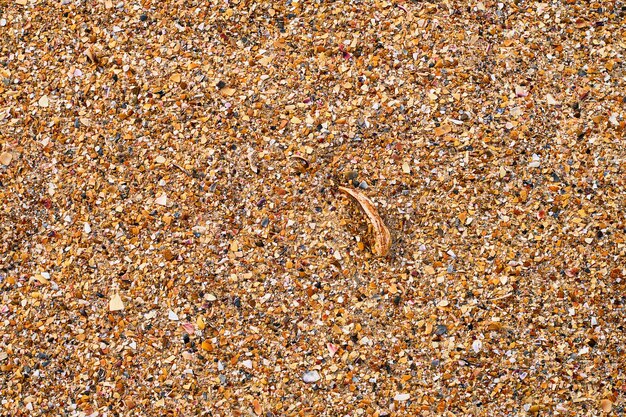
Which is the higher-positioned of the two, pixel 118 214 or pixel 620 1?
pixel 620 1

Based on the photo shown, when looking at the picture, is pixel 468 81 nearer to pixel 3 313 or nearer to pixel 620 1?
pixel 620 1

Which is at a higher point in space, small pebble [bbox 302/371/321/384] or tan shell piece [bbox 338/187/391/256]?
tan shell piece [bbox 338/187/391/256]

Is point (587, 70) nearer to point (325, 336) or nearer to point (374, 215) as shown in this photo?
point (374, 215)

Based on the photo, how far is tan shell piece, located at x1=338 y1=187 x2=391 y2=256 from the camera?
2.11 metres

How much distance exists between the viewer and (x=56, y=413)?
7.06 ft

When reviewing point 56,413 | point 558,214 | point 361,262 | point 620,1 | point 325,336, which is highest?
point 620,1

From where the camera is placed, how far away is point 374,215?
2125 millimetres

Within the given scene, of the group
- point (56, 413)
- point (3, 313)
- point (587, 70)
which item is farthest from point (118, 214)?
point (587, 70)

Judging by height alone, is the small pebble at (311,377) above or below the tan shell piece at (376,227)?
below

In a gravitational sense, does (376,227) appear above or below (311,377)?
above

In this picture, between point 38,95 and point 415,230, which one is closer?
point 415,230

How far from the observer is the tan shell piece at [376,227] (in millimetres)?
2109

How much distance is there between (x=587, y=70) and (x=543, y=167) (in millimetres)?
345

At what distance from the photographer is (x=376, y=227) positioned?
2113 millimetres
